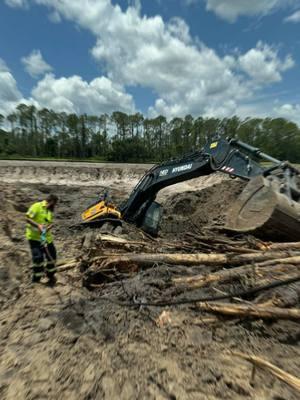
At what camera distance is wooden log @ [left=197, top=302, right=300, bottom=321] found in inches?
119

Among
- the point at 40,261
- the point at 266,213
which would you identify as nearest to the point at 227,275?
the point at 266,213

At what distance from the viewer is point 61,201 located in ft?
47.9

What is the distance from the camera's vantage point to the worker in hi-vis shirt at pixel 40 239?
5.21 m

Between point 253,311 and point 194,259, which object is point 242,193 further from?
point 253,311

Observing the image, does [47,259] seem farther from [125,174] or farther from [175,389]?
[125,174]

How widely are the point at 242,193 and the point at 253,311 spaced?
11.5 feet

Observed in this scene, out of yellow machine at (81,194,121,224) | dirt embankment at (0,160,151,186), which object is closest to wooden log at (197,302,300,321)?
yellow machine at (81,194,121,224)

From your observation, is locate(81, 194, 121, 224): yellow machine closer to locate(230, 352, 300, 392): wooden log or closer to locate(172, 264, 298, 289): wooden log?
locate(172, 264, 298, 289): wooden log

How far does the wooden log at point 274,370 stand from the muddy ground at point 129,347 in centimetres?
5

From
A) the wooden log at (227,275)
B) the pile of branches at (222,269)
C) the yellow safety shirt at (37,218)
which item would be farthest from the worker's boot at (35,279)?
the wooden log at (227,275)

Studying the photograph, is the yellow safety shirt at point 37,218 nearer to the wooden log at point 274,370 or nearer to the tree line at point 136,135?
the wooden log at point 274,370

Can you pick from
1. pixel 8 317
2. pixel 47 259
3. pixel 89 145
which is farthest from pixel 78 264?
pixel 89 145

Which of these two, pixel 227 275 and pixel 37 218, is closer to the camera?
pixel 227 275

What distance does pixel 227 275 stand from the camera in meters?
3.86
